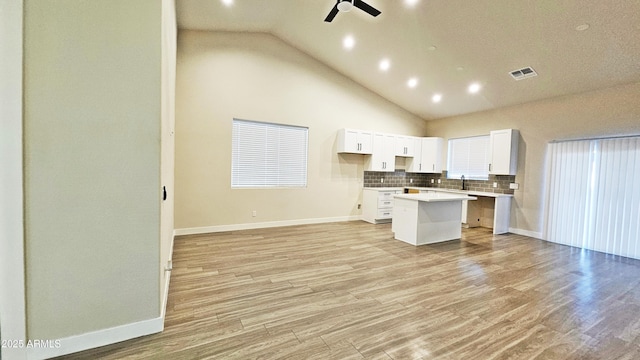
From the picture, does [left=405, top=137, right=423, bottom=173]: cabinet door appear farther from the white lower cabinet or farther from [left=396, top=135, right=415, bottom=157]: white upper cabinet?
the white lower cabinet

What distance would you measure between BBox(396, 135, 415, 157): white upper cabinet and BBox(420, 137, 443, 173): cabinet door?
374mm

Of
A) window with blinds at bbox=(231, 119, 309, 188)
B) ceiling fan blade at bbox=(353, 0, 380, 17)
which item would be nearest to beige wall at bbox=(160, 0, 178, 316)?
ceiling fan blade at bbox=(353, 0, 380, 17)

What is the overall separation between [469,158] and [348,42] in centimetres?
421

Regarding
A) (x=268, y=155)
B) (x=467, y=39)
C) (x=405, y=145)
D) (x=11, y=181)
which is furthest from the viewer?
(x=405, y=145)

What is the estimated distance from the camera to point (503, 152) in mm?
5734

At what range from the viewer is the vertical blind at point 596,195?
430 centimetres

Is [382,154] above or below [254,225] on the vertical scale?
above

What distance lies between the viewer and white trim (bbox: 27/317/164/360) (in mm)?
1714

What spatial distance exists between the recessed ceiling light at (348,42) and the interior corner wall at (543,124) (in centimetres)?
364

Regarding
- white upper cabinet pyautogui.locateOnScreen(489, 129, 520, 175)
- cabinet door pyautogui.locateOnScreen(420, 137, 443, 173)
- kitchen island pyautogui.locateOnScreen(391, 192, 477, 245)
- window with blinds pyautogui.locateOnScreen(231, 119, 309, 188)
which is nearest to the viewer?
kitchen island pyautogui.locateOnScreen(391, 192, 477, 245)

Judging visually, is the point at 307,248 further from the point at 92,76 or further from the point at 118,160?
the point at 92,76

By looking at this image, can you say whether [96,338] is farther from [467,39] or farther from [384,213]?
[467,39]

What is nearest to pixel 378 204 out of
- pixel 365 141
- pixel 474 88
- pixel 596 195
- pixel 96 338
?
pixel 365 141

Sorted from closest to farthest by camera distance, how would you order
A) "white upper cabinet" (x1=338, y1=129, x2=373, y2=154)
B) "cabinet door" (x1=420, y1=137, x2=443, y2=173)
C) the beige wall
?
the beige wall → "white upper cabinet" (x1=338, y1=129, x2=373, y2=154) → "cabinet door" (x1=420, y1=137, x2=443, y2=173)
